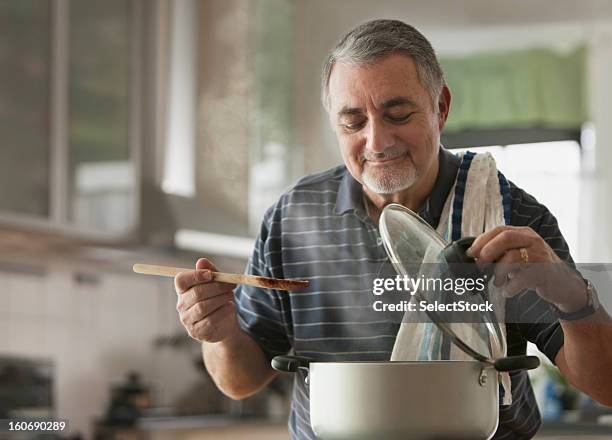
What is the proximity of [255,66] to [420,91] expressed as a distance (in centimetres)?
166

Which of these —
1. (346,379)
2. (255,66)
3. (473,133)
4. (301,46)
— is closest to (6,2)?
(255,66)

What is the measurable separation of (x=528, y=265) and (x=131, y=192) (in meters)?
1.91

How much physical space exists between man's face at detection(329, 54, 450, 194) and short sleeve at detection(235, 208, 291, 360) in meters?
0.20

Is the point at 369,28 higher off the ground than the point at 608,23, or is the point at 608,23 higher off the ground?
the point at 608,23

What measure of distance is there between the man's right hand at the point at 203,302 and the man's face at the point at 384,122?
0.47 ft

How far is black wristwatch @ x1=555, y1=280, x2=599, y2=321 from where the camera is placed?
2.43 ft

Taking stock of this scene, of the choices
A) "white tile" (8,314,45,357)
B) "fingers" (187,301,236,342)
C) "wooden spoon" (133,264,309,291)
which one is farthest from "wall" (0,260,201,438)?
"wooden spoon" (133,264,309,291)

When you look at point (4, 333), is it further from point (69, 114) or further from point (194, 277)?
point (194, 277)

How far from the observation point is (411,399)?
0.67 meters

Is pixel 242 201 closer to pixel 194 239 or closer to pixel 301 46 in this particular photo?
pixel 194 239

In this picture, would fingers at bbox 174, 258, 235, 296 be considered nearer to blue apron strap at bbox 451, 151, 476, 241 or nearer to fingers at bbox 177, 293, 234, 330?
fingers at bbox 177, 293, 234, 330

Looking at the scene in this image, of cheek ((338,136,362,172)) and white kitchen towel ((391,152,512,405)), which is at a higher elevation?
cheek ((338,136,362,172))

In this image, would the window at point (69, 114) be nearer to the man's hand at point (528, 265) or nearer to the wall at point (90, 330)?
the wall at point (90, 330)

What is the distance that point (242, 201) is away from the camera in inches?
101
